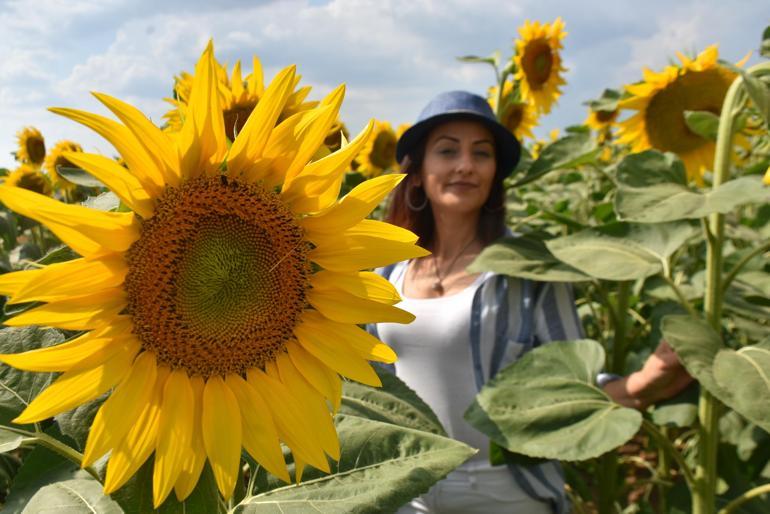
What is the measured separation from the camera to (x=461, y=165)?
94.3 inches

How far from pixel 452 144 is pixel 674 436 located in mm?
2233

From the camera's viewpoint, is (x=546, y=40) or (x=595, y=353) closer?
(x=595, y=353)

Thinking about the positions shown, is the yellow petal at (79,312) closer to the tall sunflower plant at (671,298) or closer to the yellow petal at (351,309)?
the yellow petal at (351,309)

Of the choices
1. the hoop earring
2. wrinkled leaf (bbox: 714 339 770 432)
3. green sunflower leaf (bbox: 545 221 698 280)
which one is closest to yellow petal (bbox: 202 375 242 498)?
wrinkled leaf (bbox: 714 339 770 432)

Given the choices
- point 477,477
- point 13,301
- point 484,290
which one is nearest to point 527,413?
point 477,477

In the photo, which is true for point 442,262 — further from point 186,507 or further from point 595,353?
point 186,507

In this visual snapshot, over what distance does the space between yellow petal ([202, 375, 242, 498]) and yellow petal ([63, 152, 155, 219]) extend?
0.23 meters

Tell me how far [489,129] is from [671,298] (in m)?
0.84

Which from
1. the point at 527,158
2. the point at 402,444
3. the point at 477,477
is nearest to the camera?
the point at 402,444

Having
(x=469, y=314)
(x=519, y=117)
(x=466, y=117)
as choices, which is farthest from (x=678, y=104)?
(x=519, y=117)

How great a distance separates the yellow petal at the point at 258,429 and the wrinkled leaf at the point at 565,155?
1617 mm

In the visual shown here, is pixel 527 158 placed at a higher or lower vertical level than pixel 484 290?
higher

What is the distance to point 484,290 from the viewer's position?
2277 millimetres

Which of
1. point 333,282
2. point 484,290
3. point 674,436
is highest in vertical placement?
point 333,282
